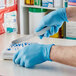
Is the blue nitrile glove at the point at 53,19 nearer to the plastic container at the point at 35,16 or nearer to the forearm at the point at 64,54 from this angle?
the forearm at the point at 64,54

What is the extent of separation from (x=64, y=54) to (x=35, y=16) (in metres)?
1.37

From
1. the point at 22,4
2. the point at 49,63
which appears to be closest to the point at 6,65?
the point at 49,63

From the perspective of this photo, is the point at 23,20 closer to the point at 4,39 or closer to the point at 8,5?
the point at 8,5

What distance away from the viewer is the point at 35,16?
2.35 meters

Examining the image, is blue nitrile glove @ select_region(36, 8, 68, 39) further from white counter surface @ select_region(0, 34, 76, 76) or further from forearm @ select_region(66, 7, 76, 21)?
white counter surface @ select_region(0, 34, 76, 76)

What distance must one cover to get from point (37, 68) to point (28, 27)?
1.48 m

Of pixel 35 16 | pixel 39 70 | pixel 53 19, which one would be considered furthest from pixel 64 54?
pixel 35 16

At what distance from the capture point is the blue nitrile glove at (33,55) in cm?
107

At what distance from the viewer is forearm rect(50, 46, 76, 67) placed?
100 centimetres

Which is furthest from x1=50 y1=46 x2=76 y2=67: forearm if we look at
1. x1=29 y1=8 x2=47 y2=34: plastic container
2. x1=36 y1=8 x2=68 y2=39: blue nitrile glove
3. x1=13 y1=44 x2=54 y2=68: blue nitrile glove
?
x1=29 y1=8 x2=47 y2=34: plastic container

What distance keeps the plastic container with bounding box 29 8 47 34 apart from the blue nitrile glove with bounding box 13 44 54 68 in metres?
1.25

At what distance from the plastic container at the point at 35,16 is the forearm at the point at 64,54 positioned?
129cm

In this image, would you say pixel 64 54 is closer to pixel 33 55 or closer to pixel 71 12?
pixel 33 55

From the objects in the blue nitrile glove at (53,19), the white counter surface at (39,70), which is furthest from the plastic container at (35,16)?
the white counter surface at (39,70)
